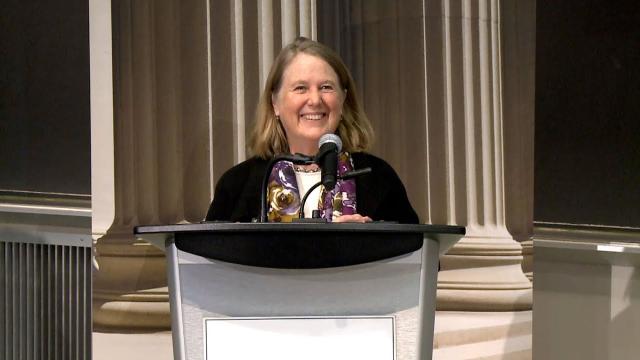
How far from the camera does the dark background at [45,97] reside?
3033mm

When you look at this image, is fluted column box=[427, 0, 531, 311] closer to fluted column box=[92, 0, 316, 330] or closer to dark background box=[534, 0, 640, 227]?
dark background box=[534, 0, 640, 227]

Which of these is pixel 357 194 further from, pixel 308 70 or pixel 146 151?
pixel 146 151

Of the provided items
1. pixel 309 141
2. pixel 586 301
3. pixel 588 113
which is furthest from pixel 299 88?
pixel 586 301

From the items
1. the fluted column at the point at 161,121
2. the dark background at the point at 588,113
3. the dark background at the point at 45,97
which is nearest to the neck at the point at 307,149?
the fluted column at the point at 161,121

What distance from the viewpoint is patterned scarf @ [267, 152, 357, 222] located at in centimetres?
222

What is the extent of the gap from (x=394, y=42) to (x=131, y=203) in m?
1.12

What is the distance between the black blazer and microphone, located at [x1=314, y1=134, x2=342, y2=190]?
69 centimetres

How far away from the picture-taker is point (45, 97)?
307cm

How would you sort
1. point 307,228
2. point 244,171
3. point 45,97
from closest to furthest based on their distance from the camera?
1. point 307,228
2. point 244,171
3. point 45,97

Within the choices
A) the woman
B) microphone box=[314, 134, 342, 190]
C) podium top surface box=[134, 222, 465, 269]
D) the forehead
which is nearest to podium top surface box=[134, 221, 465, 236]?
podium top surface box=[134, 222, 465, 269]

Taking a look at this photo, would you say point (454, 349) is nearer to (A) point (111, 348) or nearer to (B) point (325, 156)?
(A) point (111, 348)

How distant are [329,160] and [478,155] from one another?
139 cm

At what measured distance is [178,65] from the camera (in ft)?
9.04

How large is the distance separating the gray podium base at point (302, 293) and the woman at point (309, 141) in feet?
2.25
